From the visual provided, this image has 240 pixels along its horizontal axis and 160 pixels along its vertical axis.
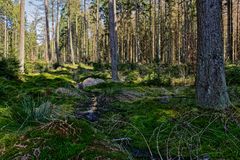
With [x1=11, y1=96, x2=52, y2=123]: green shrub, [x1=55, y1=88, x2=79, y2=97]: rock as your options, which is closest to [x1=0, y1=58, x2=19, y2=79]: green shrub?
[x1=55, y1=88, x2=79, y2=97]: rock

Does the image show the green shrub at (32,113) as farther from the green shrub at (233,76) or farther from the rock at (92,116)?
the green shrub at (233,76)

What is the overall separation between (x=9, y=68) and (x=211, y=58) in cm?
1242

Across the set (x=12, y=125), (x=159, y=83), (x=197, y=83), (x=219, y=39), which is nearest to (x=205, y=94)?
(x=197, y=83)

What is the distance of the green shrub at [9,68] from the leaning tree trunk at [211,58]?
1177 centimetres

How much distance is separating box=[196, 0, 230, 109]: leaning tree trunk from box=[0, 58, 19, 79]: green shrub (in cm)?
1177

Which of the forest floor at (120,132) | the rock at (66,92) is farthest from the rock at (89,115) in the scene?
the rock at (66,92)

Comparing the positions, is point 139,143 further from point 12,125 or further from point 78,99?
point 78,99

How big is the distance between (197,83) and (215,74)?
1.37 feet

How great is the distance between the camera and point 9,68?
16.3 metres

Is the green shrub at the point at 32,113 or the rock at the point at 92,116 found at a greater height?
the green shrub at the point at 32,113

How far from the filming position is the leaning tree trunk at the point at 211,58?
613cm

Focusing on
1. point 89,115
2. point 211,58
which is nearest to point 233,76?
point 211,58

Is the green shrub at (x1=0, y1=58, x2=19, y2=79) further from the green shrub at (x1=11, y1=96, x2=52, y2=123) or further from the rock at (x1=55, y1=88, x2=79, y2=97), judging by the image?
the green shrub at (x1=11, y1=96, x2=52, y2=123)

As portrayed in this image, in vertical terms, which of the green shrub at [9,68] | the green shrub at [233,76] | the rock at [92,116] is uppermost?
the green shrub at [9,68]
